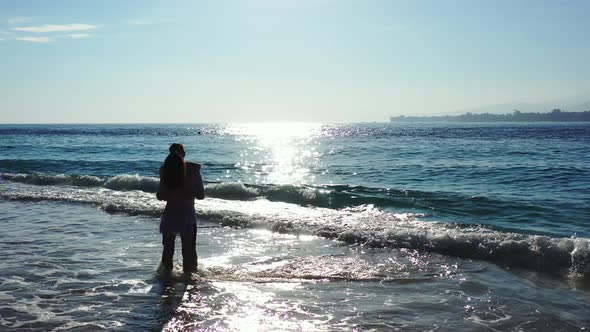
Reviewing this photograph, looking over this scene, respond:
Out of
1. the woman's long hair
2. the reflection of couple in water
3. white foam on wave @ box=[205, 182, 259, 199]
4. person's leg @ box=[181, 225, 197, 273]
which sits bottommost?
white foam on wave @ box=[205, 182, 259, 199]

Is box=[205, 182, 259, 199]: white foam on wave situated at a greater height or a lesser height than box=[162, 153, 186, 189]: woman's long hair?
lesser

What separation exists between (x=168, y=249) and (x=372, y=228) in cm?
546

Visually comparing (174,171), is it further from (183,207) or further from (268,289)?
(268,289)

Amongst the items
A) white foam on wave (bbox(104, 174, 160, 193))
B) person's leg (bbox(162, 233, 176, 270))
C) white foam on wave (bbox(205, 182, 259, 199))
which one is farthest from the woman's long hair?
white foam on wave (bbox(104, 174, 160, 193))

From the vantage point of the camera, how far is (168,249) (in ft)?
27.6

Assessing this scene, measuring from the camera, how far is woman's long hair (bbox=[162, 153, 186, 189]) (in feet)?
25.8

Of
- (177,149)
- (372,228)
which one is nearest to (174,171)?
(177,149)

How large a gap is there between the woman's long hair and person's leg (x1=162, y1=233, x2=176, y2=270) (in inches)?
34.7

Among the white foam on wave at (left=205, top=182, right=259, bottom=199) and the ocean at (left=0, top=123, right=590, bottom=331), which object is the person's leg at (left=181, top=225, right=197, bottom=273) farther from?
the white foam on wave at (left=205, top=182, right=259, bottom=199)

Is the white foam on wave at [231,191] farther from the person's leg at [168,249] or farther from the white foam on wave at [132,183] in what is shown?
the person's leg at [168,249]

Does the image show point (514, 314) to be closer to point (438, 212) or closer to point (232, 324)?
point (232, 324)

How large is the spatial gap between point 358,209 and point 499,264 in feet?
24.5

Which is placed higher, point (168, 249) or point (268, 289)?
point (168, 249)

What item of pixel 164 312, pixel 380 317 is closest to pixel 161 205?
pixel 164 312
